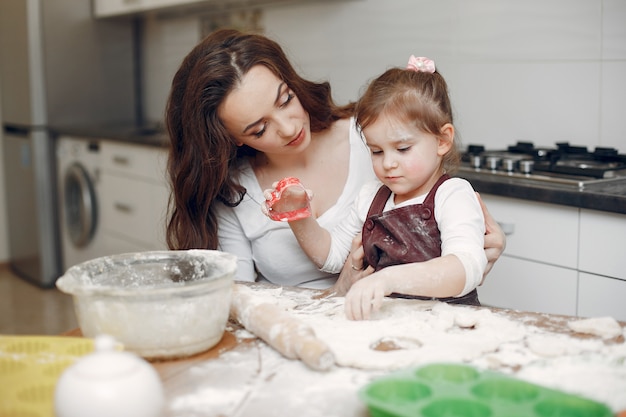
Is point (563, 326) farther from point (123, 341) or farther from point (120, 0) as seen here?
point (120, 0)

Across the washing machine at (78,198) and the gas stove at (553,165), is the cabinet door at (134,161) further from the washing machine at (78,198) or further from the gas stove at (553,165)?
the gas stove at (553,165)

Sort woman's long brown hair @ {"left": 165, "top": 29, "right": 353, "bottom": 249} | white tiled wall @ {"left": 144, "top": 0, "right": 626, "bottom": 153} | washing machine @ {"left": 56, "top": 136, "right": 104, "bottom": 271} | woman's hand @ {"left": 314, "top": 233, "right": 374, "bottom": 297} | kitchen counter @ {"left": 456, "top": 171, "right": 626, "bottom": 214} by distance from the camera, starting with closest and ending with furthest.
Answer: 1. woman's hand @ {"left": 314, "top": 233, "right": 374, "bottom": 297}
2. woman's long brown hair @ {"left": 165, "top": 29, "right": 353, "bottom": 249}
3. kitchen counter @ {"left": 456, "top": 171, "right": 626, "bottom": 214}
4. white tiled wall @ {"left": 144, "top": 0, "right": 626, "bottom": 153}
5. washing machine @ {"left": 56, "top": 136, "right": 104, "bottom": 271}

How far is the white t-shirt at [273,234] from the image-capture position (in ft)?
5.49

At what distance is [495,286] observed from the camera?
202 cm

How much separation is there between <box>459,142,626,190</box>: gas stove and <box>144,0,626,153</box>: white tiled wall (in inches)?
5.5

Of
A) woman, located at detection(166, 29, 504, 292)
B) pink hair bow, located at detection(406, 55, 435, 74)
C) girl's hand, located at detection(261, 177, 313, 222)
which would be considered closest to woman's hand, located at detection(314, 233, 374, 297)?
woman, located at detection(166, 29, 504, 292)

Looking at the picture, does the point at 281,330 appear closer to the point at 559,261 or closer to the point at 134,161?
Result: the point at 559,261

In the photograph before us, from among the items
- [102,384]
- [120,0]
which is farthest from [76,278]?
[120,0]

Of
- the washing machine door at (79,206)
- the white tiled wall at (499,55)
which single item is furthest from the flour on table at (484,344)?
the washing machine door at (79,206)

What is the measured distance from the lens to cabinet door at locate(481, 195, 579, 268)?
181 centimetres

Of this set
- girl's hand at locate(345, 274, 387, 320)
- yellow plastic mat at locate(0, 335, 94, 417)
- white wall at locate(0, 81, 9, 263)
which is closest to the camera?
yellow plastic mat at locate(0, 335, 94, 417)

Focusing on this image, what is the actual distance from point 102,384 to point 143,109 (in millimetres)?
3987

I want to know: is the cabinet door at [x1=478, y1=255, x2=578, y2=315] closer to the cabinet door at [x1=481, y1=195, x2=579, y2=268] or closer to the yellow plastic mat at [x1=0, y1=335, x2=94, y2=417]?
the cabinet door at [x1=481, y1=195, x2=579, y2=268]

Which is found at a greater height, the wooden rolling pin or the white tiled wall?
the white tiled wall
